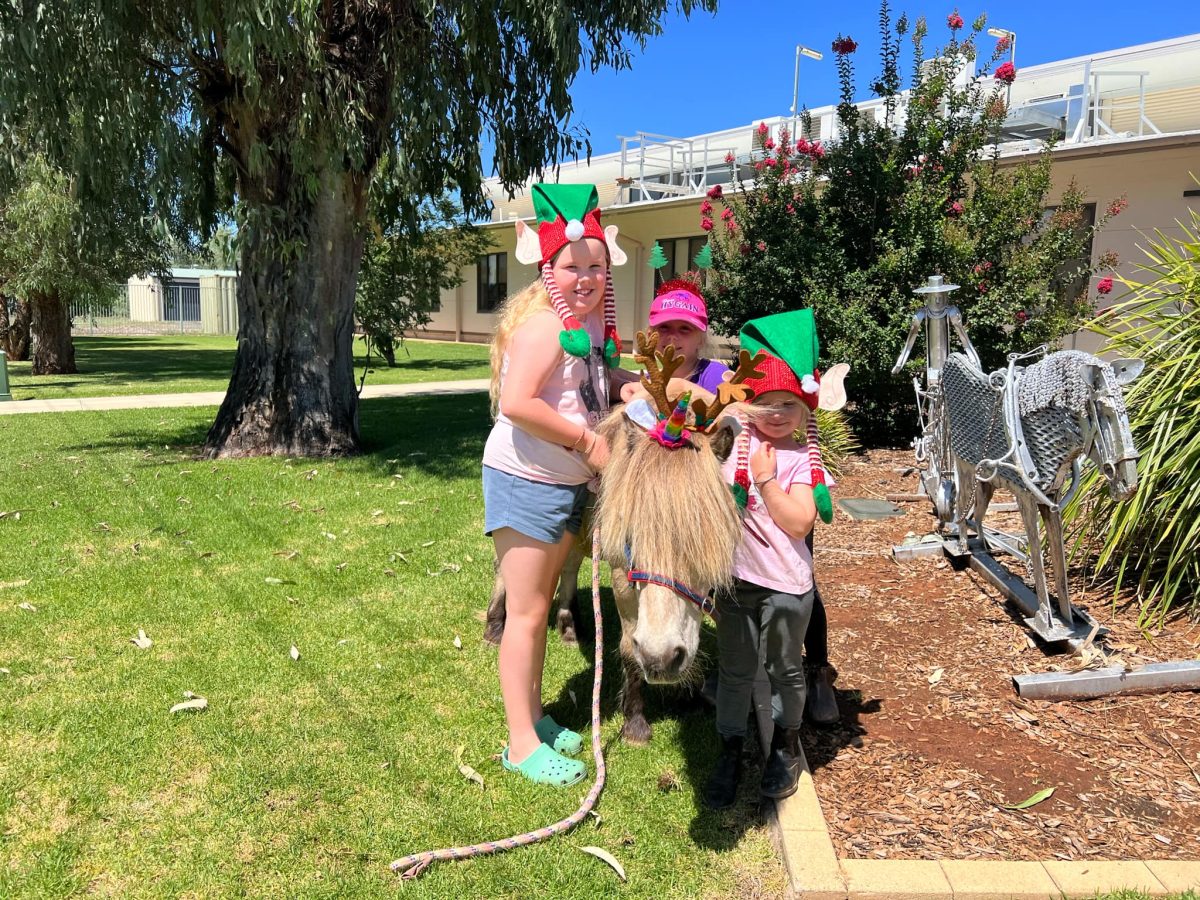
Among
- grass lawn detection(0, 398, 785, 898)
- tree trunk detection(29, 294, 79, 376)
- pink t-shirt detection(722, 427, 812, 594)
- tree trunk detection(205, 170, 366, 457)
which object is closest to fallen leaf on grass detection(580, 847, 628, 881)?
grass lawn detection(0, 398, 785, 898)

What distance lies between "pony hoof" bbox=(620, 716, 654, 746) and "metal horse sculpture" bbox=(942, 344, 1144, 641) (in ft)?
6.81

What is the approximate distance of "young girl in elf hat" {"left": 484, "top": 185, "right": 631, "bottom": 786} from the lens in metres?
2.75

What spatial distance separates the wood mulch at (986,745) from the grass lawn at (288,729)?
548 millimetres

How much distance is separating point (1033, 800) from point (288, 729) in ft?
9.79

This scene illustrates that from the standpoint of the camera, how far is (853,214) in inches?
348

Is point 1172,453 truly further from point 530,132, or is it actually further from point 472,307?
point 472,307

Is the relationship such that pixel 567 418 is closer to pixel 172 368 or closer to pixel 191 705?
pixel 191 705

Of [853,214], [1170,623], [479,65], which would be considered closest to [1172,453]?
[1170,623]

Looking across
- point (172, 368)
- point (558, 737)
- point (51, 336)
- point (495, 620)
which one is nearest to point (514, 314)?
point (558, 737)

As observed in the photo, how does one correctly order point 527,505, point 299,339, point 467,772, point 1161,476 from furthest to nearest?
point 299,339 < point 1161,476 < point 467,772 < point 527,505

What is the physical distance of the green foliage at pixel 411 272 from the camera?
18672 mm

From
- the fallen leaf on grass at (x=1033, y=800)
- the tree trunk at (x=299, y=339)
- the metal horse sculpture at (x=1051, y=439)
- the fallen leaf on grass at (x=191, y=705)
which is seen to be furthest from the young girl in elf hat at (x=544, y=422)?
the tree trunk at (x=299, y=339)

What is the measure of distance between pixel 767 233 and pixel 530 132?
2934mm

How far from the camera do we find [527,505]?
2943mm
